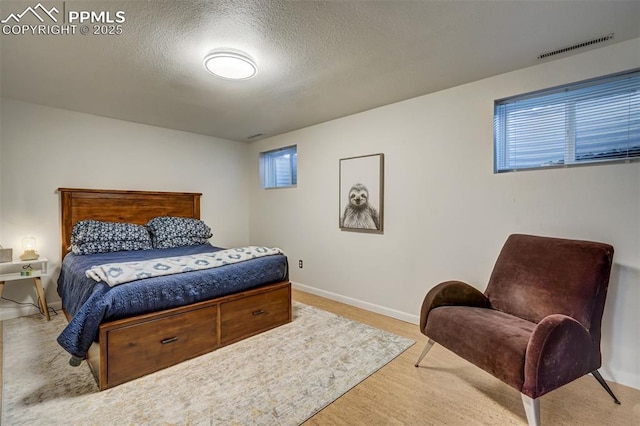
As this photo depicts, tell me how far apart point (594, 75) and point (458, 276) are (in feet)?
6.06

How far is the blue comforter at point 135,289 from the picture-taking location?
179 cm

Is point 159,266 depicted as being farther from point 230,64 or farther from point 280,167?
point 280,167

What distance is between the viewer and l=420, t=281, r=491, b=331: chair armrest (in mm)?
2082

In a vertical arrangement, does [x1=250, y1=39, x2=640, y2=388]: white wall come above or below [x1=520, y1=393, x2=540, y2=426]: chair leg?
above

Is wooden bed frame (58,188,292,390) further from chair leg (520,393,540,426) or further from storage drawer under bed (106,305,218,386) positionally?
chair leg (520,393,540,426)

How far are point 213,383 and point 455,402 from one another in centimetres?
157

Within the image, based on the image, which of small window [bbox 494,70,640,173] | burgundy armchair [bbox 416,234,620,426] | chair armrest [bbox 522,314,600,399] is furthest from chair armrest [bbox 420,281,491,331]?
small window [bbox 494,70,640,173]

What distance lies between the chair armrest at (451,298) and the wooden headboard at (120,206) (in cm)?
360

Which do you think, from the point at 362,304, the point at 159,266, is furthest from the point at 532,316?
the point at 159,266

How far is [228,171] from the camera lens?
4812 millimetres

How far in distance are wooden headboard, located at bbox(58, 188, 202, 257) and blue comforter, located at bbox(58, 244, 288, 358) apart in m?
0.53

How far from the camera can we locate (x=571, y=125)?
2184mm

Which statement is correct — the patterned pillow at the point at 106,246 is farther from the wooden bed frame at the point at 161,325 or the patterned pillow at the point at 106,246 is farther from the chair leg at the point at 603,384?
the chair leg at the point at 603,384

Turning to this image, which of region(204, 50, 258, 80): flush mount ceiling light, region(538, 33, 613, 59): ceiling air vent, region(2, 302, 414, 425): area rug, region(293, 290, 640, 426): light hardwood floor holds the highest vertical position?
region(538, 33, 613, 59): ceiling air vent
